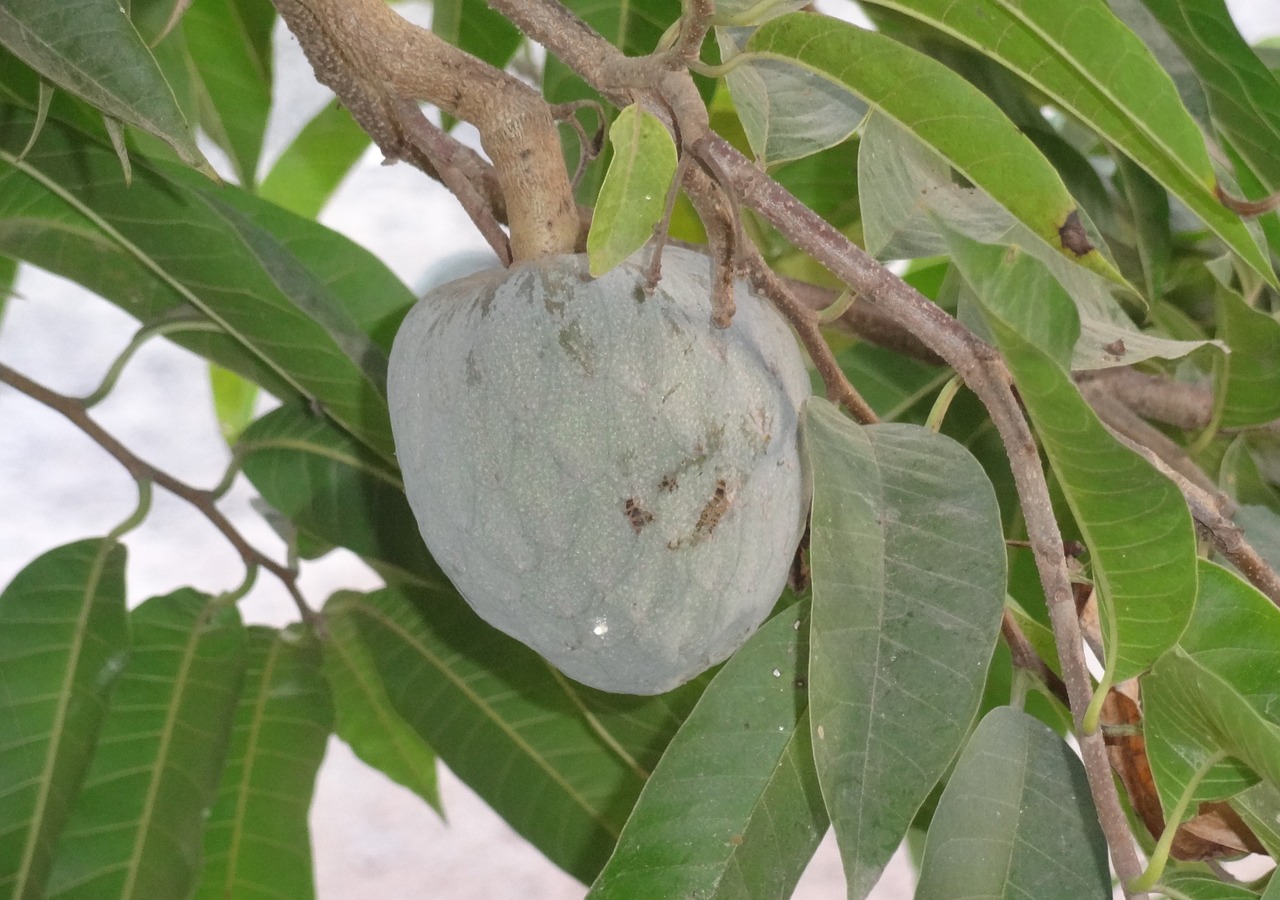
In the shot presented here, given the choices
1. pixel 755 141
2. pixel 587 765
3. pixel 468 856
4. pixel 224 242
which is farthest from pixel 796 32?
pixel 468 856

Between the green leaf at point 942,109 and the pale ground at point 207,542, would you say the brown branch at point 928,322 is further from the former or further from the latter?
the pale ground at point 207,542

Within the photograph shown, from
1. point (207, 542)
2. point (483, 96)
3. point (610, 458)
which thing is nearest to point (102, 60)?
point (483, 96)

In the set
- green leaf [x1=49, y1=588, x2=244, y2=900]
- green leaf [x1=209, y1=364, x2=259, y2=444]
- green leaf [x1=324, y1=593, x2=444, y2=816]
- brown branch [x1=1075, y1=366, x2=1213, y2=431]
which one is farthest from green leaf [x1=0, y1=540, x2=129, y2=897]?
brown branch [x1=1075, y1=366, x2=1213, y2=431]

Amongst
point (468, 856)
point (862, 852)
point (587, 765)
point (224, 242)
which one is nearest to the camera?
point (862, 852)

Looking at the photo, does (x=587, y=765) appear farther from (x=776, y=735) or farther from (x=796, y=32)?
(x=796, y=32)

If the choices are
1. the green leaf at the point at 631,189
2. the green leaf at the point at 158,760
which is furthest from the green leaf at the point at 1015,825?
the green leaf at the point at 158,760

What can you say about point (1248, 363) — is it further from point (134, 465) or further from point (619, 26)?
point (134, 465)

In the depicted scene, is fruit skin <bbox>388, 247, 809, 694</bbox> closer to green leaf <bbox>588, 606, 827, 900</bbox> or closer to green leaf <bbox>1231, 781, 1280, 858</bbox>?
green leaf <bbox>588, 606, 827, 900</bbox>
